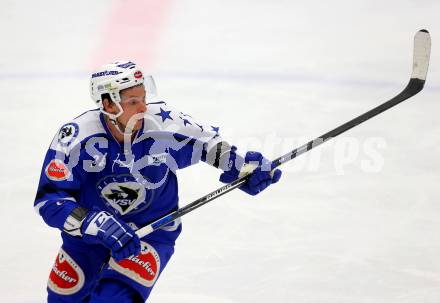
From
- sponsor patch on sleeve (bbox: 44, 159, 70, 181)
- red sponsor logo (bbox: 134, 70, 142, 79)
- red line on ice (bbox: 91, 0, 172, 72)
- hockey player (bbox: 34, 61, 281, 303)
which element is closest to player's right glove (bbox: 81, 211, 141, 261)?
hockey player (bbox: 34, 61, 281, 303)

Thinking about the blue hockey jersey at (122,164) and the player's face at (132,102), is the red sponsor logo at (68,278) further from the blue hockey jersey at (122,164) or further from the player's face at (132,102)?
the player's face at (132,102)

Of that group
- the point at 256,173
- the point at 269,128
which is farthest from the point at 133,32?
the point at 256,173

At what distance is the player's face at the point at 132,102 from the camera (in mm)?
3080

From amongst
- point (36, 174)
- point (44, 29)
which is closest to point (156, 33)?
point (44, 29)

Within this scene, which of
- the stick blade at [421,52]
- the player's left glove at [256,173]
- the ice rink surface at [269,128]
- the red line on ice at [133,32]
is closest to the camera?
the player's left glove at [256,173]

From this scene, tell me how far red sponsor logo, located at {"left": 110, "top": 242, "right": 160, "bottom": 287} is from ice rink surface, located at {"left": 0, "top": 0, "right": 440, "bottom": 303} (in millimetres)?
710

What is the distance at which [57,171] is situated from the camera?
9.94 ft

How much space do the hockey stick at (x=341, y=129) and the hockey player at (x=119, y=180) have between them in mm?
88

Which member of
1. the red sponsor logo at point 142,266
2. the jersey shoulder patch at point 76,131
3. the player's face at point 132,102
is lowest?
the red sponsor logo at point 142,266

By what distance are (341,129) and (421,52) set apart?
50cm

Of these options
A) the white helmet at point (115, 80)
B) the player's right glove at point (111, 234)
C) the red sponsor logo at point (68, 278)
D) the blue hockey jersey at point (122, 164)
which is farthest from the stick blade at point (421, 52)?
the red sponsor logo at point (68, 278)

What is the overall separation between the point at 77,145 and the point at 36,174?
7.05 feet

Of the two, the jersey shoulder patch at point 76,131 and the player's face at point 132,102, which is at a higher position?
the player's face at point 132,102

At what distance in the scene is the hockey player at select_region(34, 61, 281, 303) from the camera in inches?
119
